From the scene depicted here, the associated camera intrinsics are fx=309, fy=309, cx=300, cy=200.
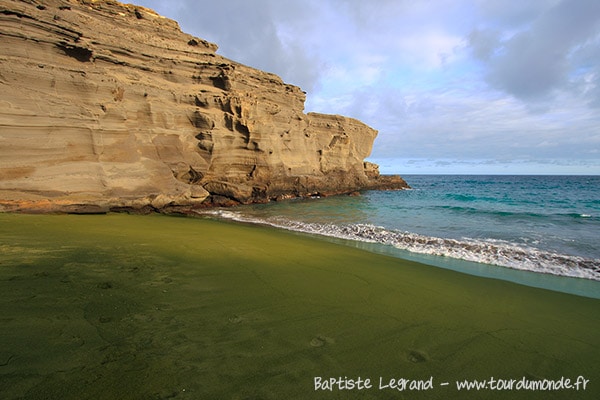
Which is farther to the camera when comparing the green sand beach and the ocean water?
the ocean water

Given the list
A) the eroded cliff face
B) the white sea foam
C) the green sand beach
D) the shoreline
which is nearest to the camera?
the green sand beach

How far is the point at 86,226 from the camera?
9250 mm

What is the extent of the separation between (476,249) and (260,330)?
818 centimetres

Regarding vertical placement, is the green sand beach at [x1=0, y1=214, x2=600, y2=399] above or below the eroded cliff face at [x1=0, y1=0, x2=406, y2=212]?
below

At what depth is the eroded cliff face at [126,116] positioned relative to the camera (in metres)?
11.7

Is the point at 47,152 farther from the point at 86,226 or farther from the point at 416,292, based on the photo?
the point at 416,292

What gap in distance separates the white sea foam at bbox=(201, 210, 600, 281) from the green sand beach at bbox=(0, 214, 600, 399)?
8.08 feet

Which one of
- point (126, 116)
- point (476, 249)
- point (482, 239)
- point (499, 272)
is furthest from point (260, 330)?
point (126, 116)

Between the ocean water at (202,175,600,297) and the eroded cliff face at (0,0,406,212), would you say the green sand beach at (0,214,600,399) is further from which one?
the eroded cliff face at (0,0,406,212)

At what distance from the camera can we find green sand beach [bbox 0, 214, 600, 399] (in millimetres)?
2383

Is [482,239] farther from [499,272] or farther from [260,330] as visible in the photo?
[260,330]

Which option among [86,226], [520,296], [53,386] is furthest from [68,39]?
[520,296]

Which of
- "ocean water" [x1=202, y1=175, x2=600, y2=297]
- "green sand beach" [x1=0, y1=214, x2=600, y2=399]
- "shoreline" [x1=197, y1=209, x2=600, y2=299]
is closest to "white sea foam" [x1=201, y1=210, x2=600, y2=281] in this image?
"ocean water" [x1=202, y1=175, x2=600, y2=297]

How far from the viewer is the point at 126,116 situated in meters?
15.0
